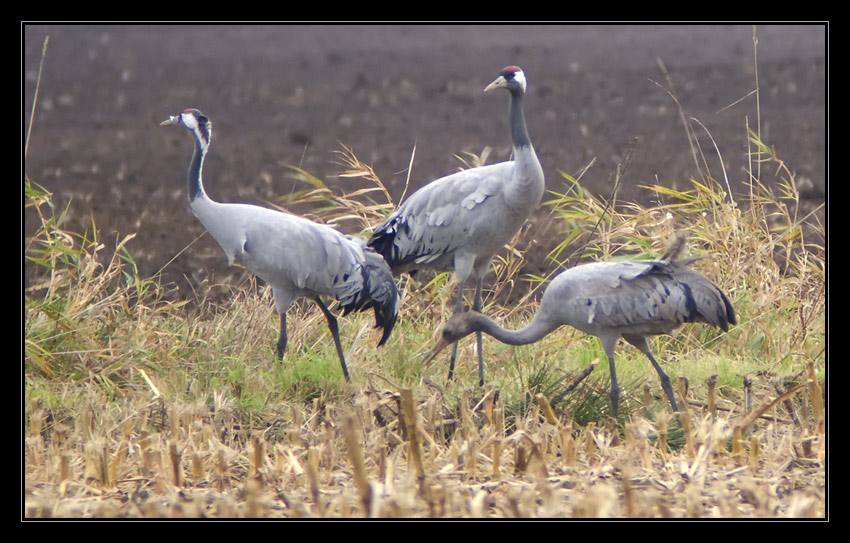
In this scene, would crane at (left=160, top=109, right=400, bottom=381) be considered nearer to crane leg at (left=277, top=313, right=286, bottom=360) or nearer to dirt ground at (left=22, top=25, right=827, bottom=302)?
crane leg at (left=277, top=313, right=286, bottom=360)

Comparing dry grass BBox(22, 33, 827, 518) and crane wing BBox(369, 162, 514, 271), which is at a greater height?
crane wing BBox(369, 162, 514, 271)

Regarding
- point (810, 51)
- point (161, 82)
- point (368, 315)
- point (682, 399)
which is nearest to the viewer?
point (682, 399)

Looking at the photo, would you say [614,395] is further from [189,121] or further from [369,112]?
[369,112]

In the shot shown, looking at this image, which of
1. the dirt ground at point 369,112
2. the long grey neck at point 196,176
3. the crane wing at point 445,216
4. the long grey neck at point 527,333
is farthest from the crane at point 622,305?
the dirt ground at point 369,112

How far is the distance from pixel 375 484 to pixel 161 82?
680 inches

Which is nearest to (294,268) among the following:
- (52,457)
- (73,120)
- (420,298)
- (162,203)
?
(420,298)

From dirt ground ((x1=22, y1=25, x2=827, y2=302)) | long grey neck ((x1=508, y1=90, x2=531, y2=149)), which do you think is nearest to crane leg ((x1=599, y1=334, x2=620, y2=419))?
long grey neck ((x1=508, y1=90, x2=531, y2=149))

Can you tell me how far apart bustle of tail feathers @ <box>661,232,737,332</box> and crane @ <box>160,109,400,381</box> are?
140 centimetres

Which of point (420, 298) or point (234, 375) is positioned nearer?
point (234, 375)

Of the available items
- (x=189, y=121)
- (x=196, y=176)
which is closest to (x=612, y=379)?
(x=196, y=176)

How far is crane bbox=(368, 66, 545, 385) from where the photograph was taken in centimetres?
476

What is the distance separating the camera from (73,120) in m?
15.2

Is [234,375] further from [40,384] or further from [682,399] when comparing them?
[682,399]

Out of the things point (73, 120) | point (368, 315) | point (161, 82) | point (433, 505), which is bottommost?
point (433, 505)
